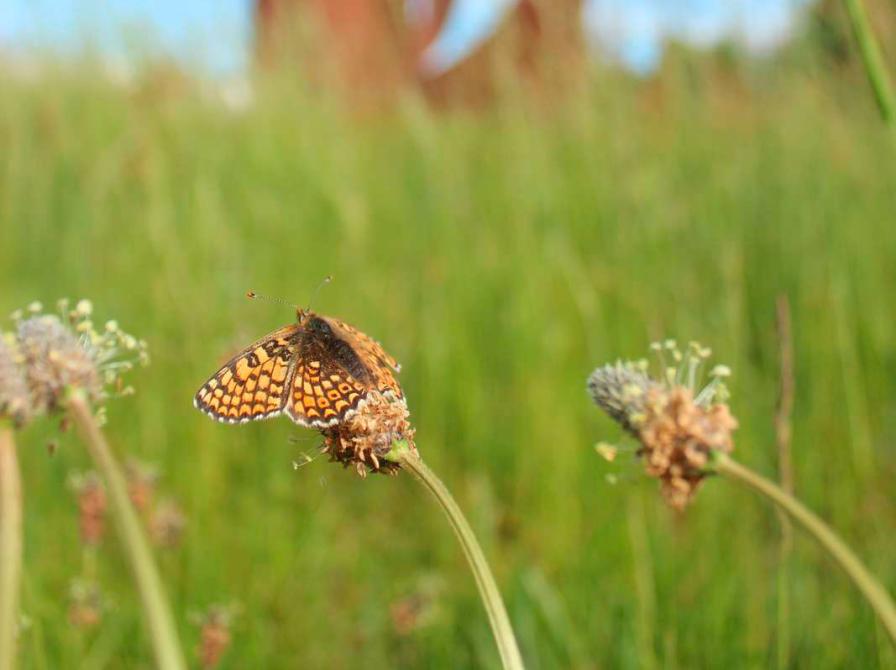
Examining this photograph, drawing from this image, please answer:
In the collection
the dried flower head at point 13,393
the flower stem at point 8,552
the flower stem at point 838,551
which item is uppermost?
the dried flower head at point 13,393

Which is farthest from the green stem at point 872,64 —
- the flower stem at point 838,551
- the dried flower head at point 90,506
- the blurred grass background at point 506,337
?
the dried flower head at point 90,506

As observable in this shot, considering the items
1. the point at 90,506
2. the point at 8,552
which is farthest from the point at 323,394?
the point at 90,506

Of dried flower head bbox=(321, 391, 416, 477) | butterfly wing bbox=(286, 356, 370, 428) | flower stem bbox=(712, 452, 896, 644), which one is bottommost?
flower stem bbox=(712, 452, 896, 644)

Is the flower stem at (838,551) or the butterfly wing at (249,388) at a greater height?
the butterfly wing at (249,388)

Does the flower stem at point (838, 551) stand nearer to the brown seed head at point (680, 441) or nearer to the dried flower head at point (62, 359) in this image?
the brown seed head at point (680, 441)

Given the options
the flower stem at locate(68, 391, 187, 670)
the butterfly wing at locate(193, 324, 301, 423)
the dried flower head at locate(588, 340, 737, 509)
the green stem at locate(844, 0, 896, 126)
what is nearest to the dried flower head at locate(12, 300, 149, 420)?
the flower stem at locate(68, 391, 187, 670)

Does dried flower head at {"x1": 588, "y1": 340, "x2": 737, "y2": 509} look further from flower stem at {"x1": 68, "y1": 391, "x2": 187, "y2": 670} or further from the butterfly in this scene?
flower stem at {"x1": 68, "y1": 391, "x2": 187, "y2": 670}
